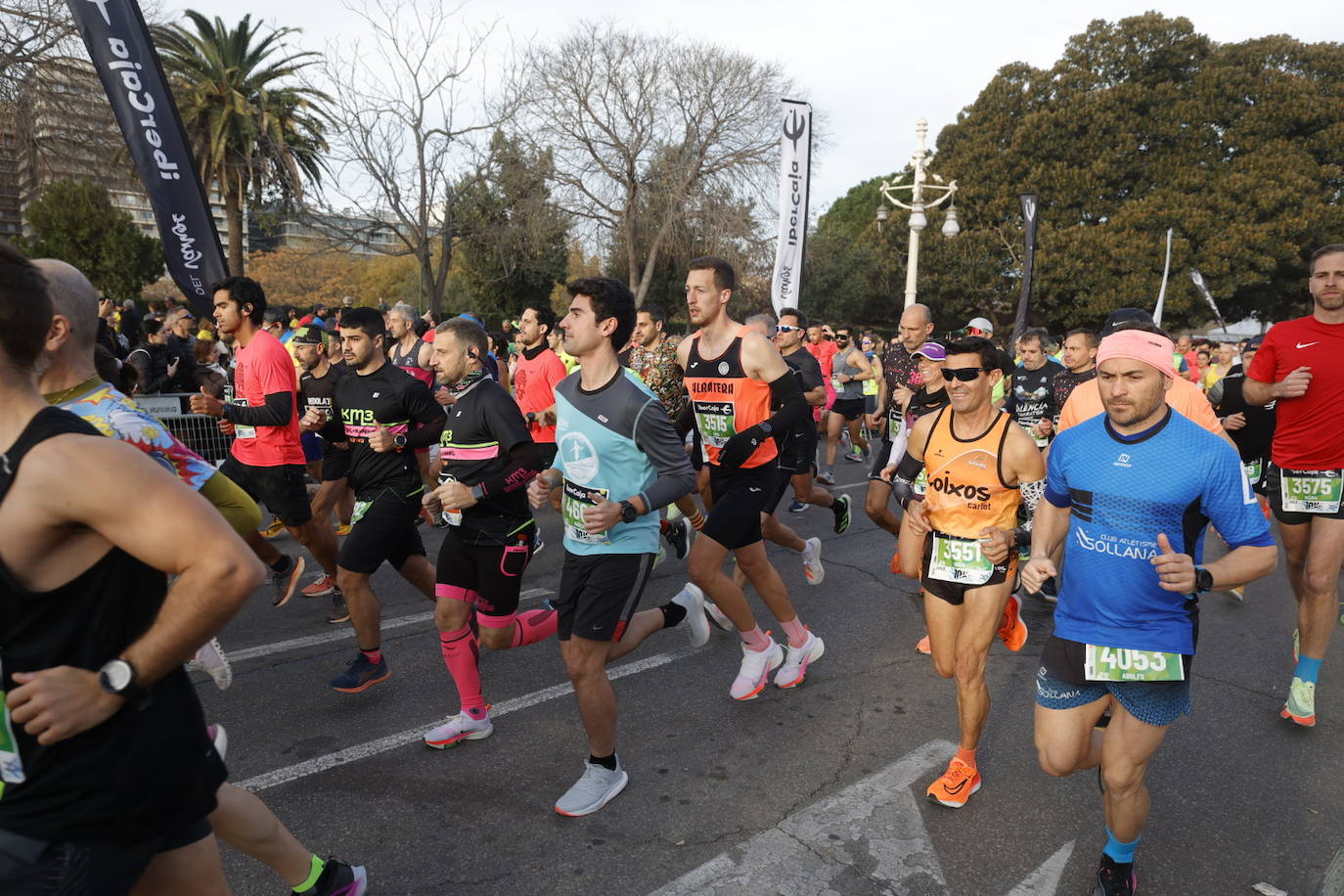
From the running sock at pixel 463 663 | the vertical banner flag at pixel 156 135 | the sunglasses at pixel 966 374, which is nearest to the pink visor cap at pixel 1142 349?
the sunglasses at pixel 966 374

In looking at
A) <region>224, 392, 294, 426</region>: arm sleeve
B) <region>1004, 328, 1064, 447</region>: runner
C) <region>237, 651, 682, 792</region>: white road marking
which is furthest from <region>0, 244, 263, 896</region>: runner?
<region>1004, 328, 1064, 447</region>: runner

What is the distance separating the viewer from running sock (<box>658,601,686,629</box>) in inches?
163

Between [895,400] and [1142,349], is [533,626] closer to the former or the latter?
[1142,349]

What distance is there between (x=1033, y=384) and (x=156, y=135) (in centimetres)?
859

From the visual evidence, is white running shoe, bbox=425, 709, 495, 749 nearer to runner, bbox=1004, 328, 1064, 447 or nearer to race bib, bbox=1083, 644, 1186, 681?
race bib, bbox=1083, 644, 1186, 681

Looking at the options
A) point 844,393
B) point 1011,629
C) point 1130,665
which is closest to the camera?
point 1130,665

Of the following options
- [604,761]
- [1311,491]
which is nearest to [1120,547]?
[604,761]

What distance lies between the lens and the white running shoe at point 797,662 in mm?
4609

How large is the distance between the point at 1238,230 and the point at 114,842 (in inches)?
1564

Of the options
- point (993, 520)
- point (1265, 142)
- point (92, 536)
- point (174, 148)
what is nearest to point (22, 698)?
point (92, 536)

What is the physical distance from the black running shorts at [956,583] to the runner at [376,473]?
263 centimetres

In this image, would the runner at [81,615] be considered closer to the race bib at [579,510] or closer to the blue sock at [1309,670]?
the race bib at [579,510]

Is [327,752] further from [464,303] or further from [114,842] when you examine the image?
[464,303]

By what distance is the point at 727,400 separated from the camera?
483cm
